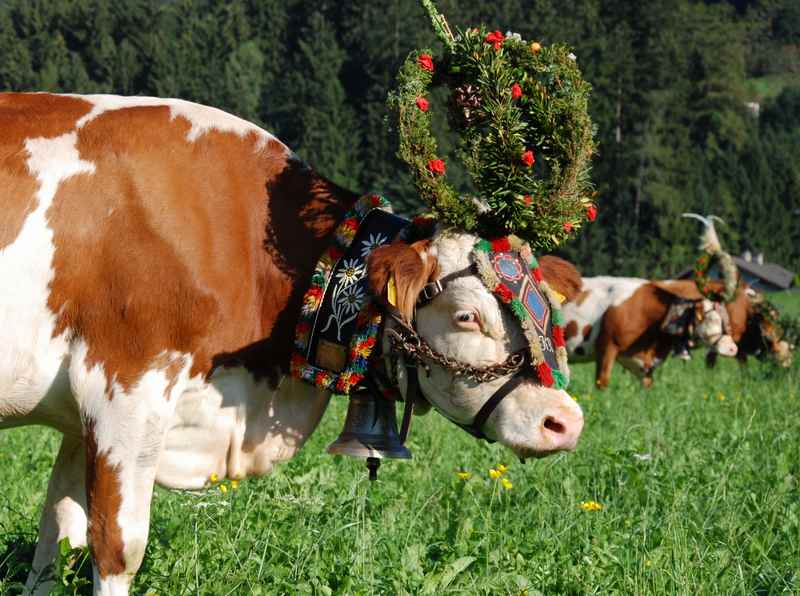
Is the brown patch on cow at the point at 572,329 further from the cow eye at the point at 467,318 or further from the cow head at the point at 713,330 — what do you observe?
the cow eye at the point at 467,318

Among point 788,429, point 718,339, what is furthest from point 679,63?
point 788,429

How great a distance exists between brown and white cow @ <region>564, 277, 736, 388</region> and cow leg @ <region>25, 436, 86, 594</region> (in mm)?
11892

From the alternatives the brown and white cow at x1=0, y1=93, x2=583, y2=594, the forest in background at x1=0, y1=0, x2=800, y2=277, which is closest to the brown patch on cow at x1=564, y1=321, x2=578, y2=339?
the brown and white cow at x1=0, y1=93, x2=583, y2=594

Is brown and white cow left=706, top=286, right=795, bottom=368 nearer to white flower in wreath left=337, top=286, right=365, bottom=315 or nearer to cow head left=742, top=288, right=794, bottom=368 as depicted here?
cow head left=742, top=288, right=794, bottom=368

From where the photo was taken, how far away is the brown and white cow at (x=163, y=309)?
378cm

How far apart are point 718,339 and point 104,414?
13518 mm

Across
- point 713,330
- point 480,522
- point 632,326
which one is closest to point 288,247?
point 480,522

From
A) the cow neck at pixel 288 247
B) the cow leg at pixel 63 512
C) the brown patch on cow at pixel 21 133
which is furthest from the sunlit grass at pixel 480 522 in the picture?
the brown patch on cow at pixel 21 133

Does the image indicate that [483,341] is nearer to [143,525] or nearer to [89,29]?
[143,525]

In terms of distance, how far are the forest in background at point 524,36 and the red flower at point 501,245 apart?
47.5 m

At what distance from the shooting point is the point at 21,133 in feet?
13.0

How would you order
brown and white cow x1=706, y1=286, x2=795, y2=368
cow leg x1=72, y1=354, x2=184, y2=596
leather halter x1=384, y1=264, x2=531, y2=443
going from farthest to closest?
1. brown and white cow x1=706, y1=286, x2=795, y2=368
2. leather halter x1=384, y1=264, x2=531, y2=443
3. cow leg x1=72, y1=354, x2=184, y2=596

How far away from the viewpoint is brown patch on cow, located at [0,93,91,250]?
12.5 ft

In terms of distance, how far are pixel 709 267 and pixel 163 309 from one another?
1393 cm
